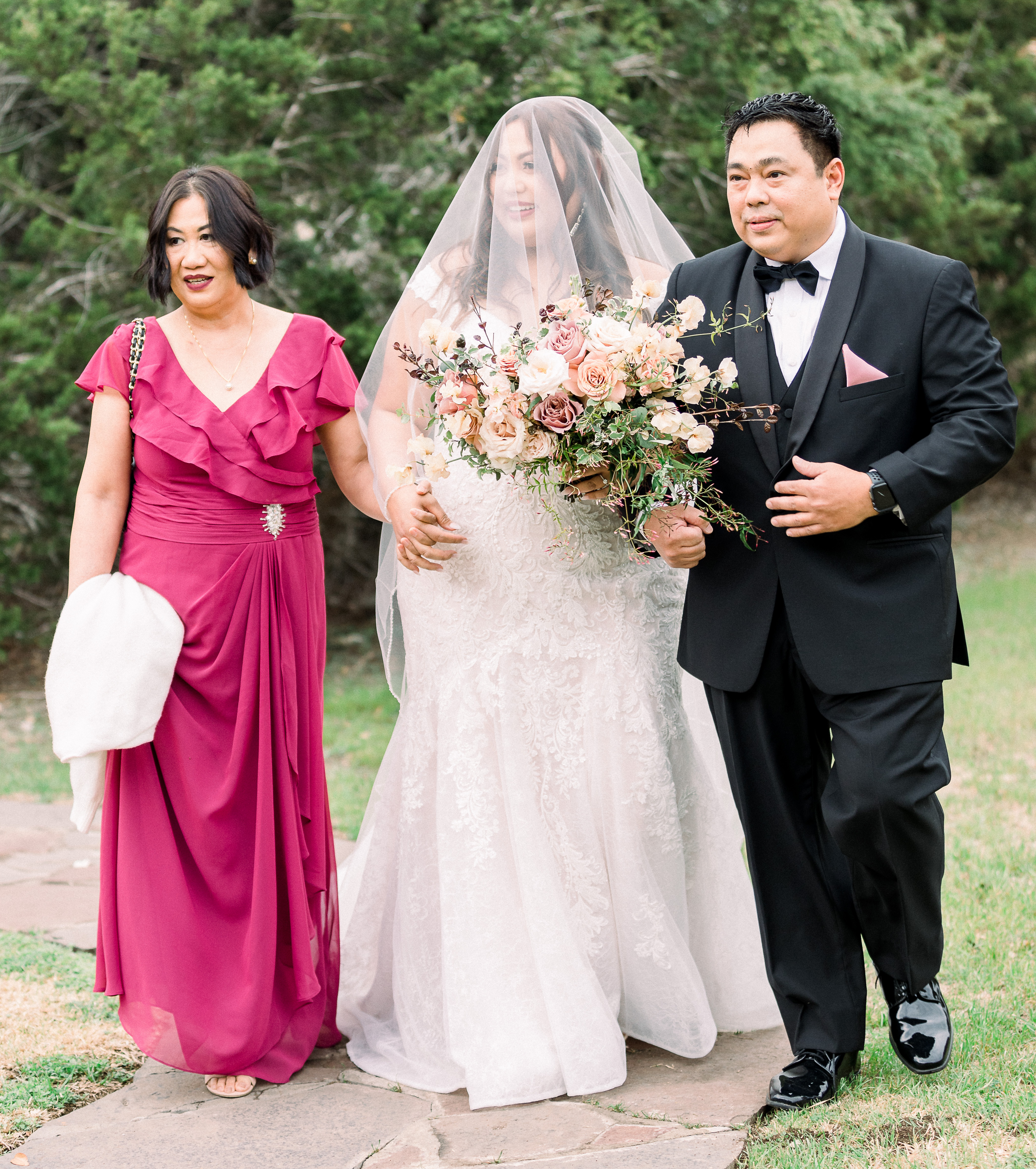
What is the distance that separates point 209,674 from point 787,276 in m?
1.83

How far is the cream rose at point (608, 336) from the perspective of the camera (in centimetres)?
285

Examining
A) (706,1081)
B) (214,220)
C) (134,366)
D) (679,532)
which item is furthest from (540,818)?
(214,220)

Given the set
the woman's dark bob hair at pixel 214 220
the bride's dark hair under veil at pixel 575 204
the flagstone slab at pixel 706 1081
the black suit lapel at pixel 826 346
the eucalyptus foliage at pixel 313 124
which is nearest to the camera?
the black suit lapel at pixel 826 346

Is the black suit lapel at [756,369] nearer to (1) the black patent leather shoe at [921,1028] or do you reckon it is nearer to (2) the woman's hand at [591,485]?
(2) the woman's hand at [591,485]

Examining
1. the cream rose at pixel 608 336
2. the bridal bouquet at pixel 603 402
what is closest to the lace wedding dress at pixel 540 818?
the bridal bouquet at pixel 603 402

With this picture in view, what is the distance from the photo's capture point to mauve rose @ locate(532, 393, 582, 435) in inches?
112

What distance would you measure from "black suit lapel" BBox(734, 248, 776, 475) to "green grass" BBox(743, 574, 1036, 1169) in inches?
60.5

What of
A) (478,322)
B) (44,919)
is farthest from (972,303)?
(44,919)

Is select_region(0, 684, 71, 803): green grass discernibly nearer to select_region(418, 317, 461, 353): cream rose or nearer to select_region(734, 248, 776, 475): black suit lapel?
select_region(418, 317, 461, 353): cream rose

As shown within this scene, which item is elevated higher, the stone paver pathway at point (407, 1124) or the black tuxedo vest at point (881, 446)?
the black tuxedo vest at point (881, 446)

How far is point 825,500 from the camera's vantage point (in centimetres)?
281

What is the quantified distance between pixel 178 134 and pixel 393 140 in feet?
4.63

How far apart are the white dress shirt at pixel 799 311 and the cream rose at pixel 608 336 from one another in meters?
0.39

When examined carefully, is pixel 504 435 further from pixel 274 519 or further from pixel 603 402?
pixel 274 519
